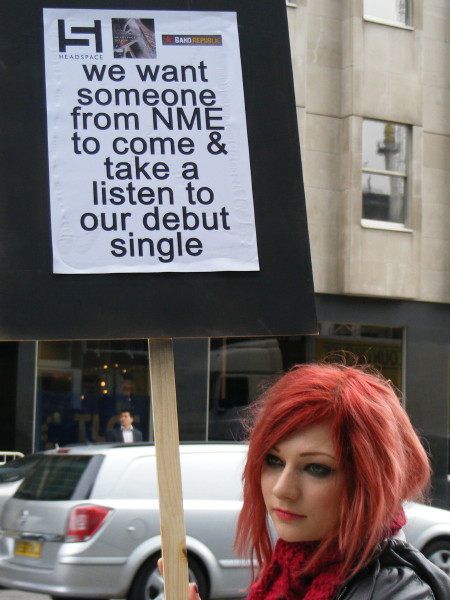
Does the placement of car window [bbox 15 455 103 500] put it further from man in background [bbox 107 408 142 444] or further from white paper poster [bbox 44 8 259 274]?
white paper poster [bbox 44 8 259 274]

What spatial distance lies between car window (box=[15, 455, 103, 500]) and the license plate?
0.42 m

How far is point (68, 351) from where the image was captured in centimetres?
1786

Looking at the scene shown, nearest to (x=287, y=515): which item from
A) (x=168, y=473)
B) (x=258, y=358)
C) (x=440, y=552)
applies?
(x=168, y=473)

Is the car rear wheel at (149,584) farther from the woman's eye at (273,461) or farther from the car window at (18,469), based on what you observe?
the woman's eye at (273,461)

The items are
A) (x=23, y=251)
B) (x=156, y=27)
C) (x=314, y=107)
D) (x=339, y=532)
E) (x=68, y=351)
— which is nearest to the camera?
(x=339, y=532)

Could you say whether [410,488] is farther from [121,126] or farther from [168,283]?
[121,126]

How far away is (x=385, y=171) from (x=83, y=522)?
12130mm

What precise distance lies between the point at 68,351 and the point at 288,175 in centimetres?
1513

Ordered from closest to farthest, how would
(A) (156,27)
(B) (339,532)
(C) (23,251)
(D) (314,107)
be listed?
(B) (339,532)
(C) (23,251)
(A) (156,27)
(D) (314,107)

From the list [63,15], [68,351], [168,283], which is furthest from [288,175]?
[68,351]

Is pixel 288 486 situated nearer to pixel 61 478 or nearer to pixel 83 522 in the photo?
pixel 83 522

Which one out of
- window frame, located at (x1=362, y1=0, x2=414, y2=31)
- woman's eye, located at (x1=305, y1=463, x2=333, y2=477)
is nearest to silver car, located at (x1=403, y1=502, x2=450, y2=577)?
woman's eye, located at (x1=305, y1=463, x2=333, y2=477)

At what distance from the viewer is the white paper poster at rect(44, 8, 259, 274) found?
2896mm

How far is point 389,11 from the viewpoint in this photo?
65.9ft
